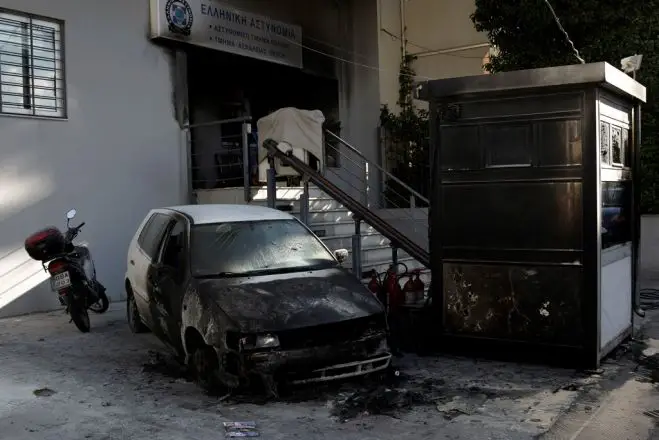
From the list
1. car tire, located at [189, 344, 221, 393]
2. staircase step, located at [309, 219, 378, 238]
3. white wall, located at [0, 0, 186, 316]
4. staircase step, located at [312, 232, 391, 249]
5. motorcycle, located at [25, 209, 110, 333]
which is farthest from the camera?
staircase step, located at [309, 219, 378, 238]

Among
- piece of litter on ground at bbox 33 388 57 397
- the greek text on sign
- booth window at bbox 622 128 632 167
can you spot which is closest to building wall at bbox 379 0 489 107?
the greek text on sign

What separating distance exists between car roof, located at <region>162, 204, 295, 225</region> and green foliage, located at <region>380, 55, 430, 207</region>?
7.77 metres

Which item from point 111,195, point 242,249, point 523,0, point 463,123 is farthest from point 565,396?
point 111,195

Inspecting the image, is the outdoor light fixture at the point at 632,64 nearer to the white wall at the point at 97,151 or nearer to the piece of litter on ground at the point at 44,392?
the piece of litter on ground at the point at 44,392

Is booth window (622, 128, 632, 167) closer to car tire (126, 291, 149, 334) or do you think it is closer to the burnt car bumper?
the burnt car bumper

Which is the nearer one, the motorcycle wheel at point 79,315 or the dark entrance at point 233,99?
the motorcycle wheel at point 79,315

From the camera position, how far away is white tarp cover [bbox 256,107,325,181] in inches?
437

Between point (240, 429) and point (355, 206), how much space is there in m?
5.04

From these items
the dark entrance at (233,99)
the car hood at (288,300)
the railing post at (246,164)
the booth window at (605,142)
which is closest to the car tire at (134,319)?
the car hood at (288,300)

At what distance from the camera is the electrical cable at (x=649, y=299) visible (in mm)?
9242

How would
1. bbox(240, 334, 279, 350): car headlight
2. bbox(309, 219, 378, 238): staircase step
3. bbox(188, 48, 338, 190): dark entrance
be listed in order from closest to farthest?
bbox(240, 334, 279, 350): car headlight
bbox(309, 219, 378, 238): staircase step
bbox(188, 48, 338, 190): dark entrance

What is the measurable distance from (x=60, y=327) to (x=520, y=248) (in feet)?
18.6

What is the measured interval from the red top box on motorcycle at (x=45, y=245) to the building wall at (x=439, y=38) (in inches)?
390

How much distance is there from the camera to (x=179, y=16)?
433 inches
